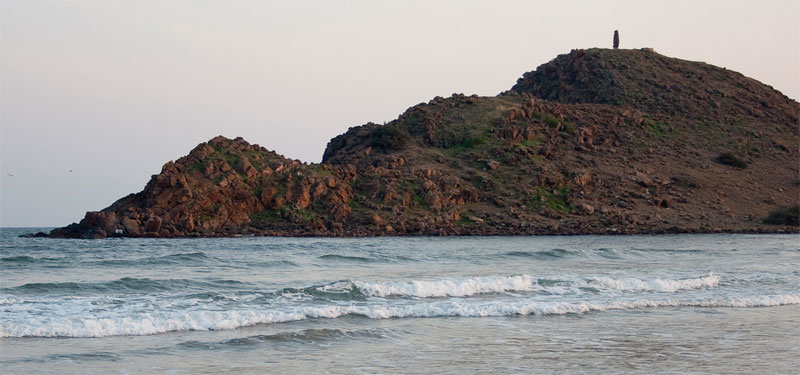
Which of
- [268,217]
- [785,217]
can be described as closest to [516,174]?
[785,217]

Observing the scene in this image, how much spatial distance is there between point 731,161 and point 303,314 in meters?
58.1

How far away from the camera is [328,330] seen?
1452 cm

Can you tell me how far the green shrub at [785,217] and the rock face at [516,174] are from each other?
15 cm

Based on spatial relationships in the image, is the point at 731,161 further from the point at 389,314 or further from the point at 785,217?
the point at 389,314

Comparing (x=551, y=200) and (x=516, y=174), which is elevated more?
(x=516, y=174)

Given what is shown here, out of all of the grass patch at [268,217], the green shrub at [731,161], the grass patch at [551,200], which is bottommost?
the grass patch at [268,217]

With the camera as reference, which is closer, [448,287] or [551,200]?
[448,287]

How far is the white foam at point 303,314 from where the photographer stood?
46.6ft

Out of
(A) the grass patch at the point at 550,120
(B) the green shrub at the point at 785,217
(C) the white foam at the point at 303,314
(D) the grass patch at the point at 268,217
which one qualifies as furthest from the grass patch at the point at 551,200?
(C) the white foam at the point at 303,314

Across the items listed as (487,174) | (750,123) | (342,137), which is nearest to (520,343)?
(487,174)

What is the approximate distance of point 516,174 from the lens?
189 feet

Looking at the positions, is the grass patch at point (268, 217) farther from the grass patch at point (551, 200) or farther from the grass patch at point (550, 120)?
the grass patch at point (550, 120)

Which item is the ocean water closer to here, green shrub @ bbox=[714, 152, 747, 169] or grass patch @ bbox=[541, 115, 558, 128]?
grass patch @ bbox=[541, 115, 558, 128]

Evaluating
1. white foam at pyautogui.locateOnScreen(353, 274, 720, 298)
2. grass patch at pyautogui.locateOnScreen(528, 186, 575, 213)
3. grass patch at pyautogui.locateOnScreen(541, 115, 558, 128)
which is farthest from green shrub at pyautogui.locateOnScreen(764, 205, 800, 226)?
white foam at pyautogui.locateOnScreen(353, 274, 720, 298)
